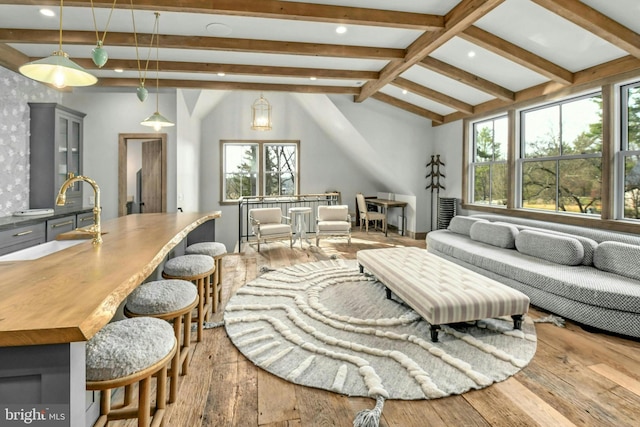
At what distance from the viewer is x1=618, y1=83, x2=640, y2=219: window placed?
146 inches

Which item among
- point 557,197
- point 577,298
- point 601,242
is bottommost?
point 577,298

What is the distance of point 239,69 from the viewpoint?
16.8 feet

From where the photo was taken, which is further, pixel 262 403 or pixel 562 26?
pixel 562 26

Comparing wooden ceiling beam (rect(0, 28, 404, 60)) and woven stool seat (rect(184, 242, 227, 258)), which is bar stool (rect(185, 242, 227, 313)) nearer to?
woven stool seat (rect(184, 242, 227, 258))

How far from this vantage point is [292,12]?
3277mm

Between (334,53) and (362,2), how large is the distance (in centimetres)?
108

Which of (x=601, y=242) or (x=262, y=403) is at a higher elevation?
(x=601, y=242)

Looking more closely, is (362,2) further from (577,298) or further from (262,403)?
(262,403)

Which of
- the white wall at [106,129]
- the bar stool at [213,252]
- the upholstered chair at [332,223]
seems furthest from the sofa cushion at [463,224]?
the white wall at [106,129]

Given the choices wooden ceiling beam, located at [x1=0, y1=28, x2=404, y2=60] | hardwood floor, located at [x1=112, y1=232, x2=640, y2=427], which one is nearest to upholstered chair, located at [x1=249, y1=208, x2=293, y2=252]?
wooden ceiling beam, located at [x1=0, y1=28, x2=404, y2=60]

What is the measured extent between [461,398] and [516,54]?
153 inches

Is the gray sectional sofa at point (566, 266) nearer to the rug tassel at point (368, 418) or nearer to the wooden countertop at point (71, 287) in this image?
the rug tassel at point (368, 418)

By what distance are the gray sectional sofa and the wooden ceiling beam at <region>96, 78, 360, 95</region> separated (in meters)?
3.49

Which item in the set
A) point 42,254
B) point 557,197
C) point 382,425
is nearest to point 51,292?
point 42,254
